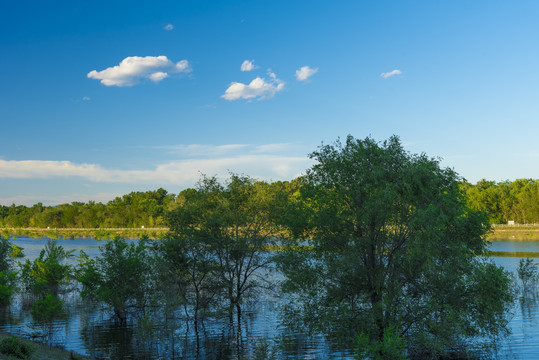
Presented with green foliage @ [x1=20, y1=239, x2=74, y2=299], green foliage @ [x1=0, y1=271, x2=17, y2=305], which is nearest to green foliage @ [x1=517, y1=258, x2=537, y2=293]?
green foliage @ [x1=20, y1=239, x2=74, y2=299]

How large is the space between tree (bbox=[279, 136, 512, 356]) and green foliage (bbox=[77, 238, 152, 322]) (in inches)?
680

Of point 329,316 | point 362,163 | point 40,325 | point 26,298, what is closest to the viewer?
point 329,316

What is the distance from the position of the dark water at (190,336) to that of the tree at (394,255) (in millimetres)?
4256

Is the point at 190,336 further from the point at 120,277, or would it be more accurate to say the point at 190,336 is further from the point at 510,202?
the point at 510,202

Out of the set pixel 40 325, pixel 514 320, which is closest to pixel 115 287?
pixel 40 325

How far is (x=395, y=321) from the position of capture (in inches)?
1045

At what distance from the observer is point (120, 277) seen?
1620 inches

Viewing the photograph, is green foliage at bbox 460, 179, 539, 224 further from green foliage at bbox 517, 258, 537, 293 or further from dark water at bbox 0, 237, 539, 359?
dark water at bbox 0, 237, 539, 359

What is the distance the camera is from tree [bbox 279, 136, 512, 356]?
1030 inches

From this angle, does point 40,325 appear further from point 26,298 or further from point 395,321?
point 395,321

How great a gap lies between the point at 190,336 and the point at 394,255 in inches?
751

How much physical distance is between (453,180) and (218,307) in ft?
82.3

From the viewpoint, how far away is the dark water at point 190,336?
31672 mm

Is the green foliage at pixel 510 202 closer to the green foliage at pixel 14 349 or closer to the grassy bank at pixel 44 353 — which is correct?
the grassy bank at pixel 44 353
